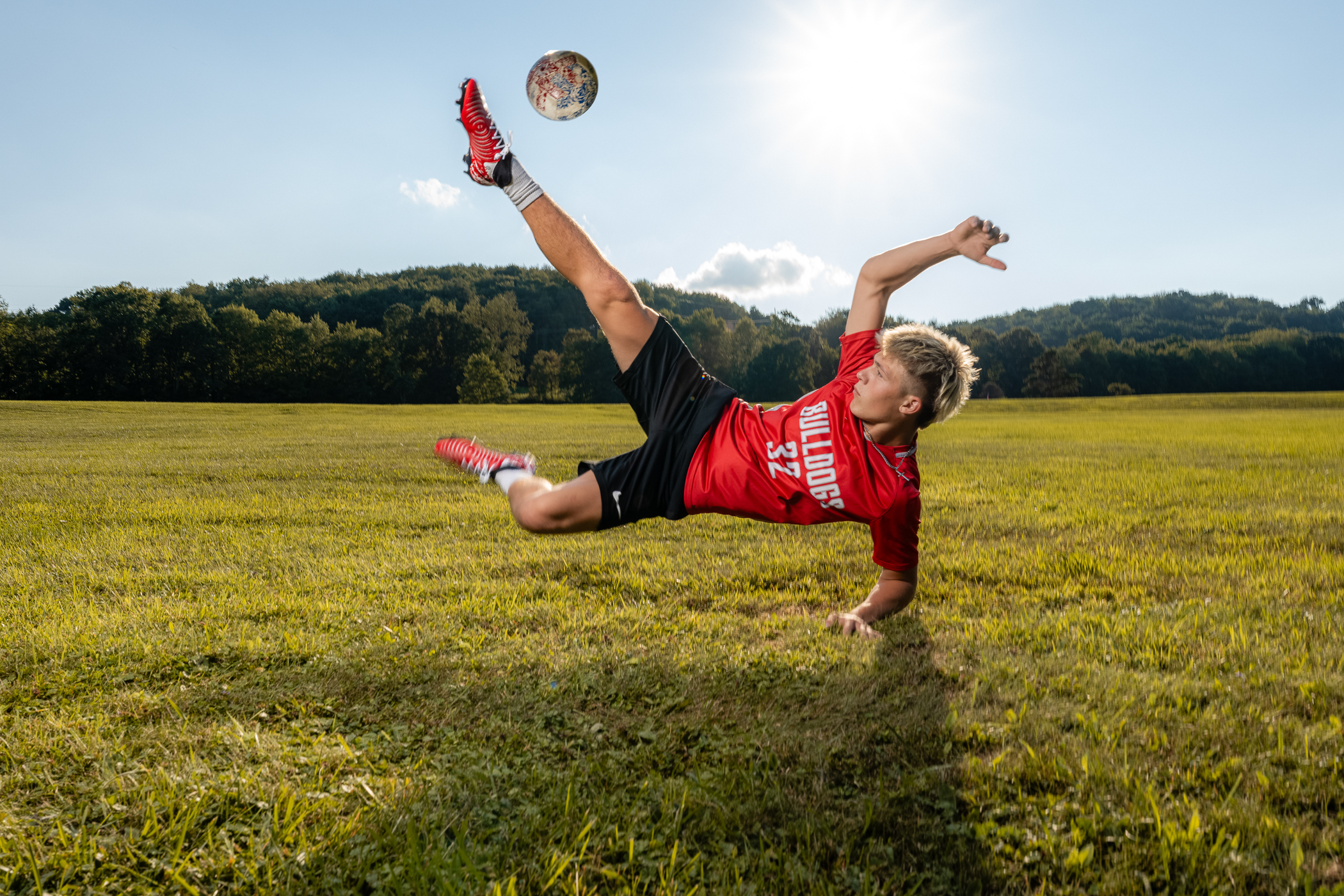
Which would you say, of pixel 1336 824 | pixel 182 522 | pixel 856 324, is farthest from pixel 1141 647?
pixel 182 522

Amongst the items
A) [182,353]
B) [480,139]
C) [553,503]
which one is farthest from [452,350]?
[553,503]

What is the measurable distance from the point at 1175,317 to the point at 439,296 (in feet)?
427

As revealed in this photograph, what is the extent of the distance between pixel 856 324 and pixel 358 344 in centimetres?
6908

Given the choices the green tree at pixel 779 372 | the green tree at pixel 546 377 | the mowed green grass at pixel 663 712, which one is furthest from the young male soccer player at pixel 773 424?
the green tree at pixel 779 372

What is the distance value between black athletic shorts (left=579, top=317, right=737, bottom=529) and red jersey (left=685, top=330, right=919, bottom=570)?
0.25 feet

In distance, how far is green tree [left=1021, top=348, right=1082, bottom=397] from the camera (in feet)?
241

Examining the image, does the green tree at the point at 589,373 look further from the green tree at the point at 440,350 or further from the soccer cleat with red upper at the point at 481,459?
the soccer cleat with red upper at the point at 481,459

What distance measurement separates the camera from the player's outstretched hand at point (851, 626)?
4195mm

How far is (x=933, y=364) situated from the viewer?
3.77 meters

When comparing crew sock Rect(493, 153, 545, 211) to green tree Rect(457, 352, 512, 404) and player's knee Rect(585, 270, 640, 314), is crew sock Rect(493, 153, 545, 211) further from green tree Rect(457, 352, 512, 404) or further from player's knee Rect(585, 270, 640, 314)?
green tree Rect(457, 352, 512, 404)

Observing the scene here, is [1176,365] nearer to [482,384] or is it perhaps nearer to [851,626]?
[482,384]

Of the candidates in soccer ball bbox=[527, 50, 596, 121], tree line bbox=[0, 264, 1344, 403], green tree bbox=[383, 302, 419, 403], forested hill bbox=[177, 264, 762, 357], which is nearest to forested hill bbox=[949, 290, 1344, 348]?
tree line bbox=[0, 264, 1344, 403]

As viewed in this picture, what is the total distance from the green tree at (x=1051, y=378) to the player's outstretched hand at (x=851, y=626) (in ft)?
254

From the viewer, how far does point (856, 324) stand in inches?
169
